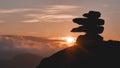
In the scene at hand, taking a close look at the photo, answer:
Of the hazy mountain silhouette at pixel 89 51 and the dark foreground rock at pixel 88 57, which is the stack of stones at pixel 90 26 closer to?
the hazy mountain silhouette at pixel 89 51

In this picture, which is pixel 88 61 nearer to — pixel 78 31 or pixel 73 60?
pixel 73 60

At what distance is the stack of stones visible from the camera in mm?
115188

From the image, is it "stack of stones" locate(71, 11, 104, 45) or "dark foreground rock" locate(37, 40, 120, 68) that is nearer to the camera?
"dark foreground rock" locate(37, 40, 120, 68)

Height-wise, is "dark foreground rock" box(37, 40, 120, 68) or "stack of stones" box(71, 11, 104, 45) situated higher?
"stack of stones" box(71, 11, 104, 45)

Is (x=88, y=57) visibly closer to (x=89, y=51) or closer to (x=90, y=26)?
(x=89, y=51)

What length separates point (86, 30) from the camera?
116000 millimetres

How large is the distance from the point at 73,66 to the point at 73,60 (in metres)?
2.29

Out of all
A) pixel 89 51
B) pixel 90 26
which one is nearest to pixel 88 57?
pixel 89 51

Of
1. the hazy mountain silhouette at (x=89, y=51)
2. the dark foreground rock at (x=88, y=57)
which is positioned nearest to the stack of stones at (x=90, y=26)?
the hazy mountain silhouette at (x=89, y=51)

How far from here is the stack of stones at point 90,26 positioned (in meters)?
115

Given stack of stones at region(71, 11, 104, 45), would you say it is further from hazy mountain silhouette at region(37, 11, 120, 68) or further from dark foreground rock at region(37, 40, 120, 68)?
dark foreground rock at region(37, 40, 120, 68)

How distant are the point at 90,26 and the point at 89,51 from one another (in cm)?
852

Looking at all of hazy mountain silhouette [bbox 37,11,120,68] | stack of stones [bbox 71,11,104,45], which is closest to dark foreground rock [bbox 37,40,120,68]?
hazy mountain silhouette [bbox 37,11,120,68]

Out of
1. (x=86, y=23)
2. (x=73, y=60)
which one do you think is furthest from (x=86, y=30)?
(x=73, y=60)
